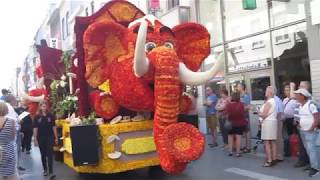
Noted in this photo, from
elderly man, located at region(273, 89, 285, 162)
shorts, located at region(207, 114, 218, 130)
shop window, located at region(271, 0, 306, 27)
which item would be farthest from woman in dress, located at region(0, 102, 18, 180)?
shop window, located at region(271, 0, 306, 27)

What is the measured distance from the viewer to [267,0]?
1262cm

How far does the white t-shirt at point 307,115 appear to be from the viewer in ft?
25.2

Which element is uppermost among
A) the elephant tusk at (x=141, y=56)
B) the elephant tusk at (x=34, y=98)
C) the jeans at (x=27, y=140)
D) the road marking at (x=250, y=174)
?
the elephant tusk at (x=141, y=56)

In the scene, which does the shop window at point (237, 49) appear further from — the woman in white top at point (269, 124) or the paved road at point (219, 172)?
the woman in white top at point (269, 124)

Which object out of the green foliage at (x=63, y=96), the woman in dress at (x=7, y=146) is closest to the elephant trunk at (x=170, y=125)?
the woman in dress at (x=7, y=146)

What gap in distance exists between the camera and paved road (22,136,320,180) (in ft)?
26.5

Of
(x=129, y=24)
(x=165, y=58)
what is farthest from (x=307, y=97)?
(x=129, y=24)

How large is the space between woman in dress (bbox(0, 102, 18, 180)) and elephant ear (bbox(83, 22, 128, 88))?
1.65 m

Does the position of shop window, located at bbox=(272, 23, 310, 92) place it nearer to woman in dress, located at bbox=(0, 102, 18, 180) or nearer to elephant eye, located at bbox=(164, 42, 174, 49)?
elephant eye, located at bbox=(164, 42, 174, 49)

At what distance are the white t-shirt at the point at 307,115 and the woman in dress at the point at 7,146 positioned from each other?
15.7 feet

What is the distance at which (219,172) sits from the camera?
8625 mm

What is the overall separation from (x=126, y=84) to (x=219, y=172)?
275 cm

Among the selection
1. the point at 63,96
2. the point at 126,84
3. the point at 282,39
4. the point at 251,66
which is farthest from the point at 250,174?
the point at 251,66

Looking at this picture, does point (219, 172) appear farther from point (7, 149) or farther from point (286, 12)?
point (286, 12)
